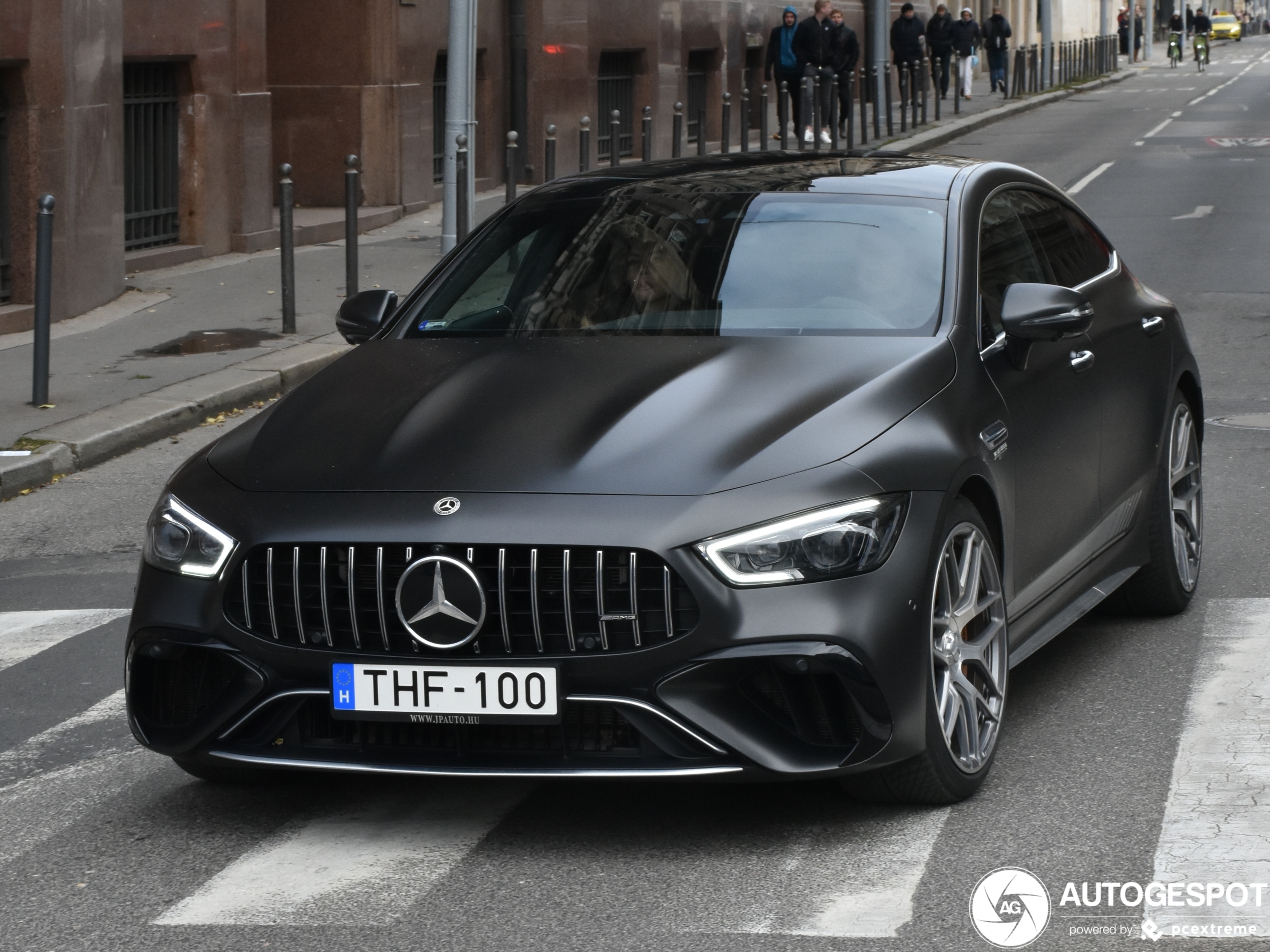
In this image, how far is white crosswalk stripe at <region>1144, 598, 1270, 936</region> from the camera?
4000mm

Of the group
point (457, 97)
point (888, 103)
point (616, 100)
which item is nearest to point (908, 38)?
point (888, 103)

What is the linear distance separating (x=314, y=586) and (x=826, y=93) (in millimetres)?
26489

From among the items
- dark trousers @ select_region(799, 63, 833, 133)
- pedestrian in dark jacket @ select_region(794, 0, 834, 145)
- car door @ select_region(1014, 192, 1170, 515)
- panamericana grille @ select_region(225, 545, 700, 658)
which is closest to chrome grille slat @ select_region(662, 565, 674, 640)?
panamericana grille @ select_region(225, 545, 700, 658)

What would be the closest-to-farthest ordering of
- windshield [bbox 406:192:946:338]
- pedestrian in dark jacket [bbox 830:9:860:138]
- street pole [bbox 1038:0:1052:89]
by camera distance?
windshield [bbox 406:192:946:338], pedestrian in dark jacket [bbox 830:9:860:138], street pole [bbox 1038:0:1052:89]

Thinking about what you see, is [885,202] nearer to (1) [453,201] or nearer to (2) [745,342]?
(2) [745,342]

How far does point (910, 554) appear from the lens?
4371 mm

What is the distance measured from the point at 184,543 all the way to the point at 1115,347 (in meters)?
Answer: 2.80

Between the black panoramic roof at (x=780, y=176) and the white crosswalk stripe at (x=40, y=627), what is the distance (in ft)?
6.81

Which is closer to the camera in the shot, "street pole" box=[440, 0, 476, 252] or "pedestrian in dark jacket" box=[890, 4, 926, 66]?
"street pole" box=[440, 0, 476, 252]

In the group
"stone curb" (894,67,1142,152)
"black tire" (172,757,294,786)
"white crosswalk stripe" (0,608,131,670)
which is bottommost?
"white crosswalk stripe" (0,608,131,670)

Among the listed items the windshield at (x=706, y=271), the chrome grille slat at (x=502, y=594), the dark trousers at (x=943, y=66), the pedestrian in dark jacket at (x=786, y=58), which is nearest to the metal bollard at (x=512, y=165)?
the windshield at (x=706, y=271)

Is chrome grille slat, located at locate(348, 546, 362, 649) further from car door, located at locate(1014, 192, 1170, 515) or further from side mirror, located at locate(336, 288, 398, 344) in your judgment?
car door, located at locate(1014, 192, 1170, 515)

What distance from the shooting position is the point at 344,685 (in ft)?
14.1

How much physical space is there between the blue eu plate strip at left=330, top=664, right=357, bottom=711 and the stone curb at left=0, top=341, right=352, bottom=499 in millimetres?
5343
